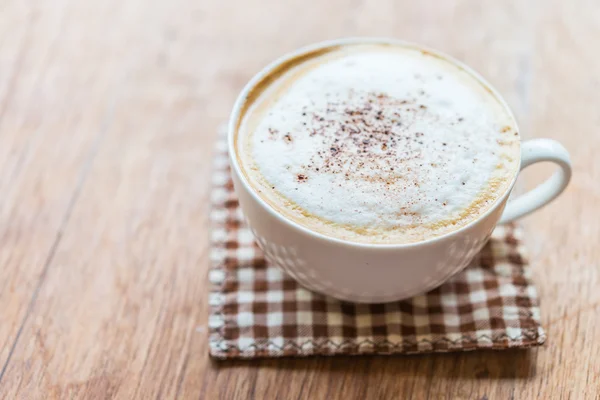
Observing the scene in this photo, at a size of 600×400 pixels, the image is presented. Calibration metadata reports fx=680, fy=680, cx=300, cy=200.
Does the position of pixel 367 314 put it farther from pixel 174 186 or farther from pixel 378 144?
pixel 174 186

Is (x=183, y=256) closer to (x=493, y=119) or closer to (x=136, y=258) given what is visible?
(x=136, y=258)

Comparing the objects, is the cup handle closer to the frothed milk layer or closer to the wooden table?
the frothed milk layer

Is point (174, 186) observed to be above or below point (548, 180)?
below

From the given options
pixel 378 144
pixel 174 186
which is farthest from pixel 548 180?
pixel 174 186

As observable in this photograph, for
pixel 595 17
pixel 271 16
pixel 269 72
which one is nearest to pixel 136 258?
pixel 269 72

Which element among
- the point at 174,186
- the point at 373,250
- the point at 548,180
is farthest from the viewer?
the point at 174,186

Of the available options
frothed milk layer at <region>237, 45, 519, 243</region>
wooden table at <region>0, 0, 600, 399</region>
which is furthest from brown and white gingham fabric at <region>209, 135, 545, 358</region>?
frothed milk layer at <region>237, 45, 519, 243</region>

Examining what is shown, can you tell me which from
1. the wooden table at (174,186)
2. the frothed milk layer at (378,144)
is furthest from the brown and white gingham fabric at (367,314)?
the frothed milk layer at (378,144)
